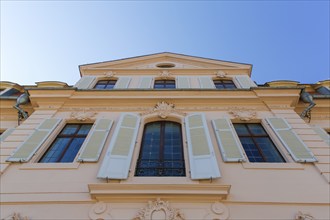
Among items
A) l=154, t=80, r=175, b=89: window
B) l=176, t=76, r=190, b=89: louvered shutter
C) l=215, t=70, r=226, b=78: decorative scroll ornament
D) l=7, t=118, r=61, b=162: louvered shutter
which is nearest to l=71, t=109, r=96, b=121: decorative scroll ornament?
l=7, t=118, r=61, b=162: louvered shutter

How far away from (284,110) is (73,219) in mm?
8075

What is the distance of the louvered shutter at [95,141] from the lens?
643cm

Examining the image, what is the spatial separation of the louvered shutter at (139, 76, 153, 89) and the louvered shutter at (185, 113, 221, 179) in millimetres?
3413

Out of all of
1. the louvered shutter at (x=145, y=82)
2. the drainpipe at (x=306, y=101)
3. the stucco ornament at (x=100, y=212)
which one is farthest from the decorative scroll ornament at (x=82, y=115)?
the drainpipe at (x=306, y=101)

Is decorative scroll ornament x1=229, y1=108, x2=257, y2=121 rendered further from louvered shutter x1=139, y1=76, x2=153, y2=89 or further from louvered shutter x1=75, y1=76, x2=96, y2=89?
louvered shutter x1=75, y1=76, x2=96, y2=89

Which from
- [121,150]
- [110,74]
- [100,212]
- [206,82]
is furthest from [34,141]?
[206,82]

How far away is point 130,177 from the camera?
5.78m

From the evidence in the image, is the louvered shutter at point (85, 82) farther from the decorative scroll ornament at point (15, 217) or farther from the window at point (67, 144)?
the decorative scroll ornament at point (15, 217)

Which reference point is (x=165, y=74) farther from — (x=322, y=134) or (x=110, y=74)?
(x=322, y=134)

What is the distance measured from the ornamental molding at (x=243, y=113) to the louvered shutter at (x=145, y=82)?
165 inches

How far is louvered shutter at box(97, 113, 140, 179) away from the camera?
5723 mm

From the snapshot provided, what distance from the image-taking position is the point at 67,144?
7355 millimetres

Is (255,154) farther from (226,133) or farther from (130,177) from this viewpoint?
(130,177)

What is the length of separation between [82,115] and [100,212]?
4.59 metres
